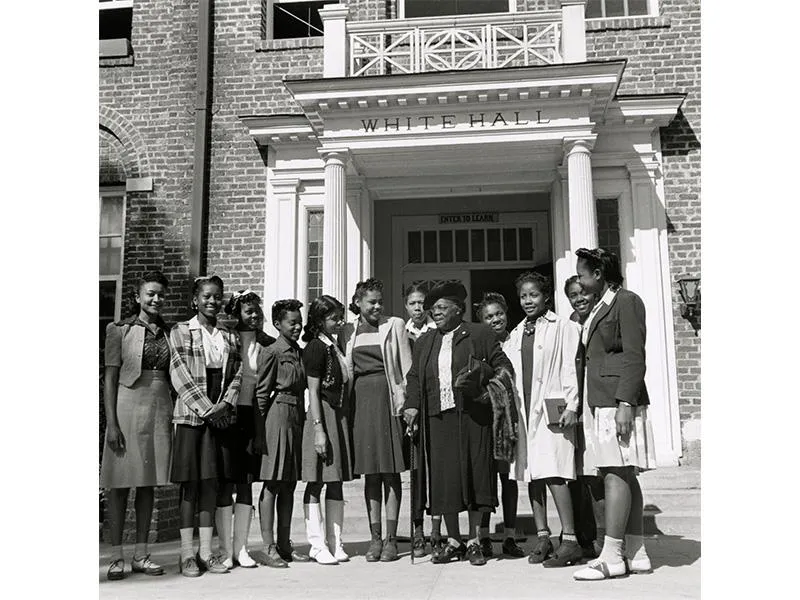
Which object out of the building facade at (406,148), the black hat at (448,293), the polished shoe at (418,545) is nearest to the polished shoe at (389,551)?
the polished shoe at (418,545)

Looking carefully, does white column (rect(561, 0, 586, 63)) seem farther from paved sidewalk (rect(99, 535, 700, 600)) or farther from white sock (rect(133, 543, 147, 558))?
white sock (rect(133, 543, 147, 558))

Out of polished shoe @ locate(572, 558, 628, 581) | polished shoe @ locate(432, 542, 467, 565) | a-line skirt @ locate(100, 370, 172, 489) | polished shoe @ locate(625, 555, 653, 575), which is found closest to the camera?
polished shoe @ locate(572, 558, 628, 581)

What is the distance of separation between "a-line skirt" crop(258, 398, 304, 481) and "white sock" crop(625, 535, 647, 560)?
208 cm

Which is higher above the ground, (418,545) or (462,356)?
(462,356)

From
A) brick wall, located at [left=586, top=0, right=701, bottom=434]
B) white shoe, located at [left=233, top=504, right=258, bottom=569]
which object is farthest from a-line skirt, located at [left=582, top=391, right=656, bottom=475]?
brick wall, located at [left=586, top=0, right=701, bottom=434]

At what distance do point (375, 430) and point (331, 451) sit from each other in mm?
316

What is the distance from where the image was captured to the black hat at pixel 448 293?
17.0ft

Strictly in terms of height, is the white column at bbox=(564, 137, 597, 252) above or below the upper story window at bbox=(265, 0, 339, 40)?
below

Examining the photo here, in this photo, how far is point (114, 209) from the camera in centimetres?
1048

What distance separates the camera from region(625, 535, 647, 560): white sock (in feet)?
14.9

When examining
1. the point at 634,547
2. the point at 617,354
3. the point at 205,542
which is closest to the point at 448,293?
the point at 617,354

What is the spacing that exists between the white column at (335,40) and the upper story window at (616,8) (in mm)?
3301

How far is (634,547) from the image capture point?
4566 millimetres

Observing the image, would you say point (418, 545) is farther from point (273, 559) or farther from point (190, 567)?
point (190, 567)
